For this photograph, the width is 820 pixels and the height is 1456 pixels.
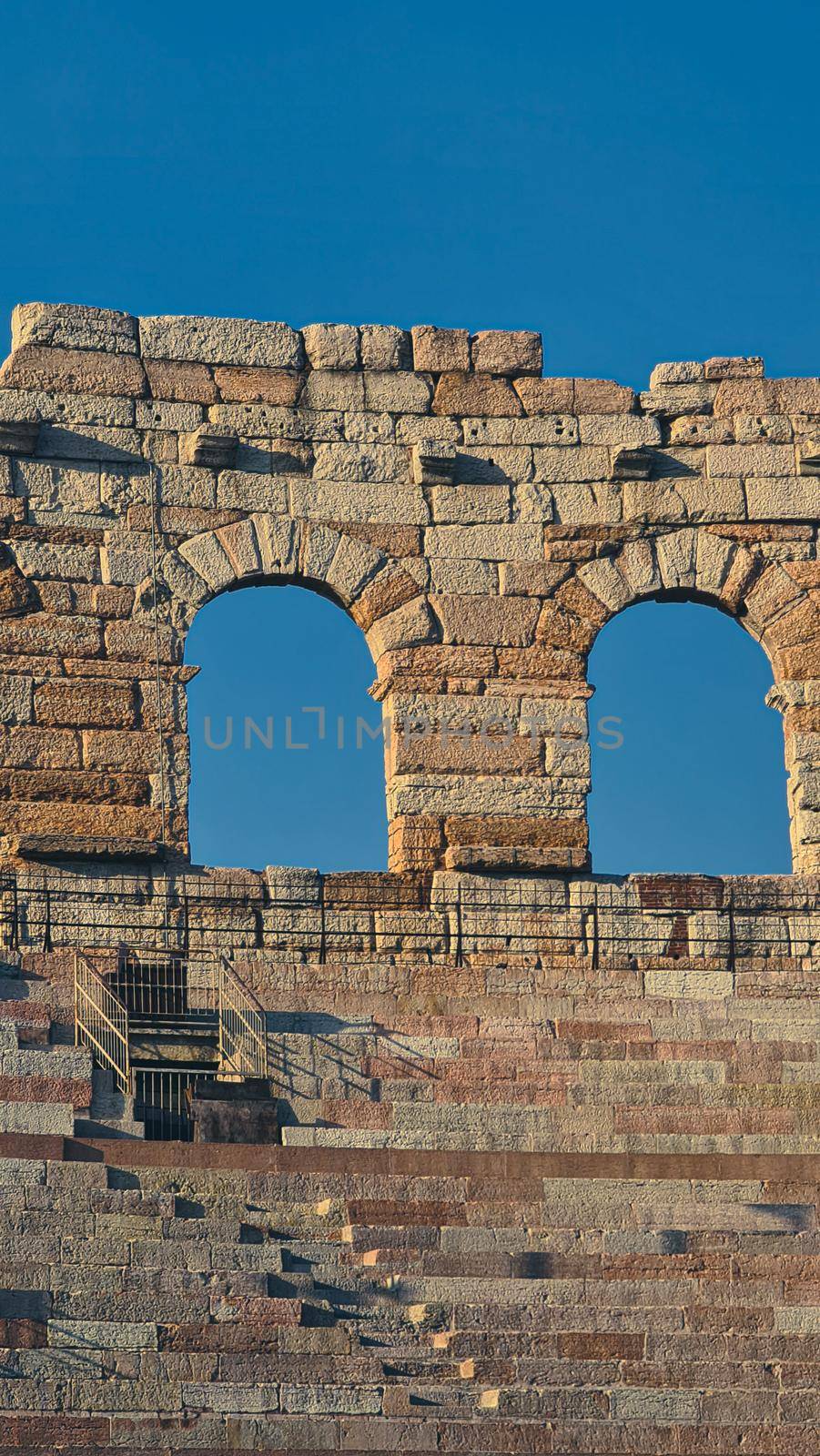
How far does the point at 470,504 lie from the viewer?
29500mm

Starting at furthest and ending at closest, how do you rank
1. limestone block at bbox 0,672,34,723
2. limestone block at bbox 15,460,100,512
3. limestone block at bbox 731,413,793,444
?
limestone block at bbox 731,413,793,444
limestone block at bbox 15,460,100,512
limestone block at bbox 0,672,34,723

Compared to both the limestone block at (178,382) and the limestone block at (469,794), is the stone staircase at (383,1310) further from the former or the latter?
the limestone block at (178,382)

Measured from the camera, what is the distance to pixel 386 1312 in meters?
19.5

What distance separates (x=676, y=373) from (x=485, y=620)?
3364mm

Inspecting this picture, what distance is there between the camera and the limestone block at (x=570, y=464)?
29.8m

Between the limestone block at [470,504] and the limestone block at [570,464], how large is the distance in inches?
16.8

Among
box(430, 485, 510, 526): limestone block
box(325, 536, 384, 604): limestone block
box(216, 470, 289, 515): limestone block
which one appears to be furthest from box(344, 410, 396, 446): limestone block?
box(325, 536, 384, 604): limestone block

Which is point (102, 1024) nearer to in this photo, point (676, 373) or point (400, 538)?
point (400, 538)

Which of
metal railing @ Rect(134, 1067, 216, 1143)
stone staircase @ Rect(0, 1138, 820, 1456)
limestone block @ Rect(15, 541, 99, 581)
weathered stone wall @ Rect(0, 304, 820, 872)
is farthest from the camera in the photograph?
limestone block @ Rect(15, 541, 99, 581)

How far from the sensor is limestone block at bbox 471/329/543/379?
30.0m

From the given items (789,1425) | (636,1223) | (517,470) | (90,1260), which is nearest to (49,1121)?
(90,1260)

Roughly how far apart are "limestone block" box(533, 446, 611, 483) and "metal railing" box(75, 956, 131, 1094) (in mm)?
7611

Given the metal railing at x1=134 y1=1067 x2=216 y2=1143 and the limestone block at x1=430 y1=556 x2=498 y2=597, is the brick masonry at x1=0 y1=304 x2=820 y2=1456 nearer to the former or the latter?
the limestone block at x1=430 y1=556 x2=498 y2=597

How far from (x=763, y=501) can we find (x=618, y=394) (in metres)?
1.75
